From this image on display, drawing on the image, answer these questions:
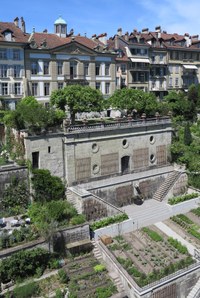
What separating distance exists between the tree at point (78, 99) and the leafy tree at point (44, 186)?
9513mm

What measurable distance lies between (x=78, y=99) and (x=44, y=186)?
1154 centimetres

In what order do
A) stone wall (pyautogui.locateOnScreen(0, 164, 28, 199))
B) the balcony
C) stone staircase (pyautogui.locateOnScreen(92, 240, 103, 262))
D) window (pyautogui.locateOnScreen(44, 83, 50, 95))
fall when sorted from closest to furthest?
stone staircase (pyautogui.locateOnScreen(92, 240, 103, 262)) < stone wall (pyautogui.locateOnScreen(0, 164, 28, 199)) < window (pyautogui.locateOnScreen(44, 83, 50, 95)) < the balcony

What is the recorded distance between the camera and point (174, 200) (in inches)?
1277

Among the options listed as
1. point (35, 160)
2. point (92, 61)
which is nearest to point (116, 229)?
point (35, 160)

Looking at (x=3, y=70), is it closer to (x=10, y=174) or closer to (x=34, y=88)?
(x=34, y=88)

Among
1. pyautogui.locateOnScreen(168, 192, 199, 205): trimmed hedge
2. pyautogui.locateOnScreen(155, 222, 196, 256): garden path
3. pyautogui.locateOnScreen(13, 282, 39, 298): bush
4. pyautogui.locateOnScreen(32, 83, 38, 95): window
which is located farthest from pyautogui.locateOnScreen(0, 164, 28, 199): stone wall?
pyautogui.locateOnScreen(32, 83, 38, 95): window

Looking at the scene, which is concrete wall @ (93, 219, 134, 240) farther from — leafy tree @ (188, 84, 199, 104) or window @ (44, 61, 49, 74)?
leafy tree @ (188, 84, 199, 104)

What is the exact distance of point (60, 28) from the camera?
5059cm

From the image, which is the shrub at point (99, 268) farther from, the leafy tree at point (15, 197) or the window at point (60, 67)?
the window at point (60, 67)

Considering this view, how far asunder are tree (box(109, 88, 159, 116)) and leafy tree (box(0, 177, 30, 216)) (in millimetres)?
15903

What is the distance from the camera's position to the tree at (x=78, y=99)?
117ft

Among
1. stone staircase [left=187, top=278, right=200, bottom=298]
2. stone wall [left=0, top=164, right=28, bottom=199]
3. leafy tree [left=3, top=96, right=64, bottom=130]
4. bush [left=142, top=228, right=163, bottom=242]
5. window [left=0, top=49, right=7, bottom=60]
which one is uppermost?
window [left=0, top=49, right=7, bottom=60]

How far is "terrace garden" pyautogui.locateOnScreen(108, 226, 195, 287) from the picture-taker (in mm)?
23047

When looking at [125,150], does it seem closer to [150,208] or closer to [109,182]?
[109,182]
